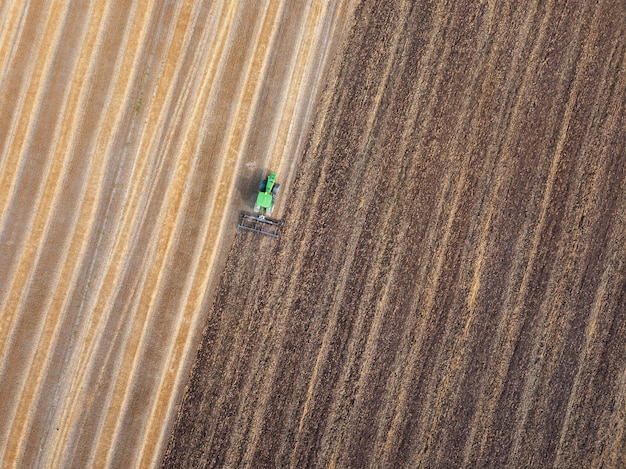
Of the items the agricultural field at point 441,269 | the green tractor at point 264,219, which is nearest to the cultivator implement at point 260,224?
the green tractor at point 264,219

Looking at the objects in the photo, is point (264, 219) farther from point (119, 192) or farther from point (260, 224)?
point (119, 192)

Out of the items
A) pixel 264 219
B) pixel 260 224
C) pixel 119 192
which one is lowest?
pixel 119 192

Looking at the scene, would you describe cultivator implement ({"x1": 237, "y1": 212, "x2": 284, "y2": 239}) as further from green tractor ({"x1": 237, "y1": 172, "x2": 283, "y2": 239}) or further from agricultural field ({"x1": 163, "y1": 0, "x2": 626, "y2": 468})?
agricultural field ({"x1": 163, "y1": 0, "x2": 626, "y2": 468})

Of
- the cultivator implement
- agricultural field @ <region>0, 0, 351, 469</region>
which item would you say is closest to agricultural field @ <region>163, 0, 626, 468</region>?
the cultivator implement

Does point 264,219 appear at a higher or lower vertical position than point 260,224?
higher

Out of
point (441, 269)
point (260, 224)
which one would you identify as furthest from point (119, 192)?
point (441, 269)

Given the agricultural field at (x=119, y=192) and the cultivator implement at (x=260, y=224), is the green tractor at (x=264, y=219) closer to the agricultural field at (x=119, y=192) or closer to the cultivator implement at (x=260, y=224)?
the cultivator implement at (x=260, y=224)
